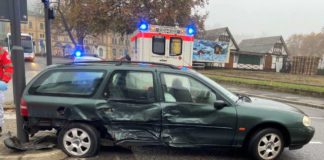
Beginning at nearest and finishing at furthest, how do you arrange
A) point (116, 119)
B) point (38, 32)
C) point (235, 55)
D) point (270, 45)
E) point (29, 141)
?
point (116, 119) < point (29, 141) < point (235, 55) < point (270, 45) < point (38, 32)

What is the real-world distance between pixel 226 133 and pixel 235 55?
3925 cm

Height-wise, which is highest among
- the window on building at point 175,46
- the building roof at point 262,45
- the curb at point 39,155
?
the building roof at point 262,45

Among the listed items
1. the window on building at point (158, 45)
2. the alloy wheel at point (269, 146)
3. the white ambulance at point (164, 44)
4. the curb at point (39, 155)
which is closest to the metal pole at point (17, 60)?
the curb at point (39, 155)

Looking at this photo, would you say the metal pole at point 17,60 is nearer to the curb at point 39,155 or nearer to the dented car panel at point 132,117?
the curb at point 39,155

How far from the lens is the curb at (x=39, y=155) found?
4.00 m

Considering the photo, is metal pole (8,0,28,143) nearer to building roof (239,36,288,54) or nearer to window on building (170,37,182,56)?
window on building (170,37,182,56)

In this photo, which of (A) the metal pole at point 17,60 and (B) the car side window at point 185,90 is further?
(B) the car side window at point 185,90

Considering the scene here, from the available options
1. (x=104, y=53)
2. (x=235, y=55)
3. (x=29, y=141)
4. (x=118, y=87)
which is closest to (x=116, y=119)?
(x=118, y=87)

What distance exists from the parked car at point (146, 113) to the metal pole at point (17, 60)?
12 cm

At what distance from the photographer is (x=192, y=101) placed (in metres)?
4.30

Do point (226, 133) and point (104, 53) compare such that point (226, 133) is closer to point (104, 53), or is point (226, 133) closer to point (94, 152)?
point (94, 152)

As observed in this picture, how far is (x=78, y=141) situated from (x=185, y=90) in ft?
6.11

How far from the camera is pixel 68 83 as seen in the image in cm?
436

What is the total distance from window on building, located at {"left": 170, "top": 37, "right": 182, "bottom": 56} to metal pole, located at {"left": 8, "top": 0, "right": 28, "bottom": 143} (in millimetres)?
6491
